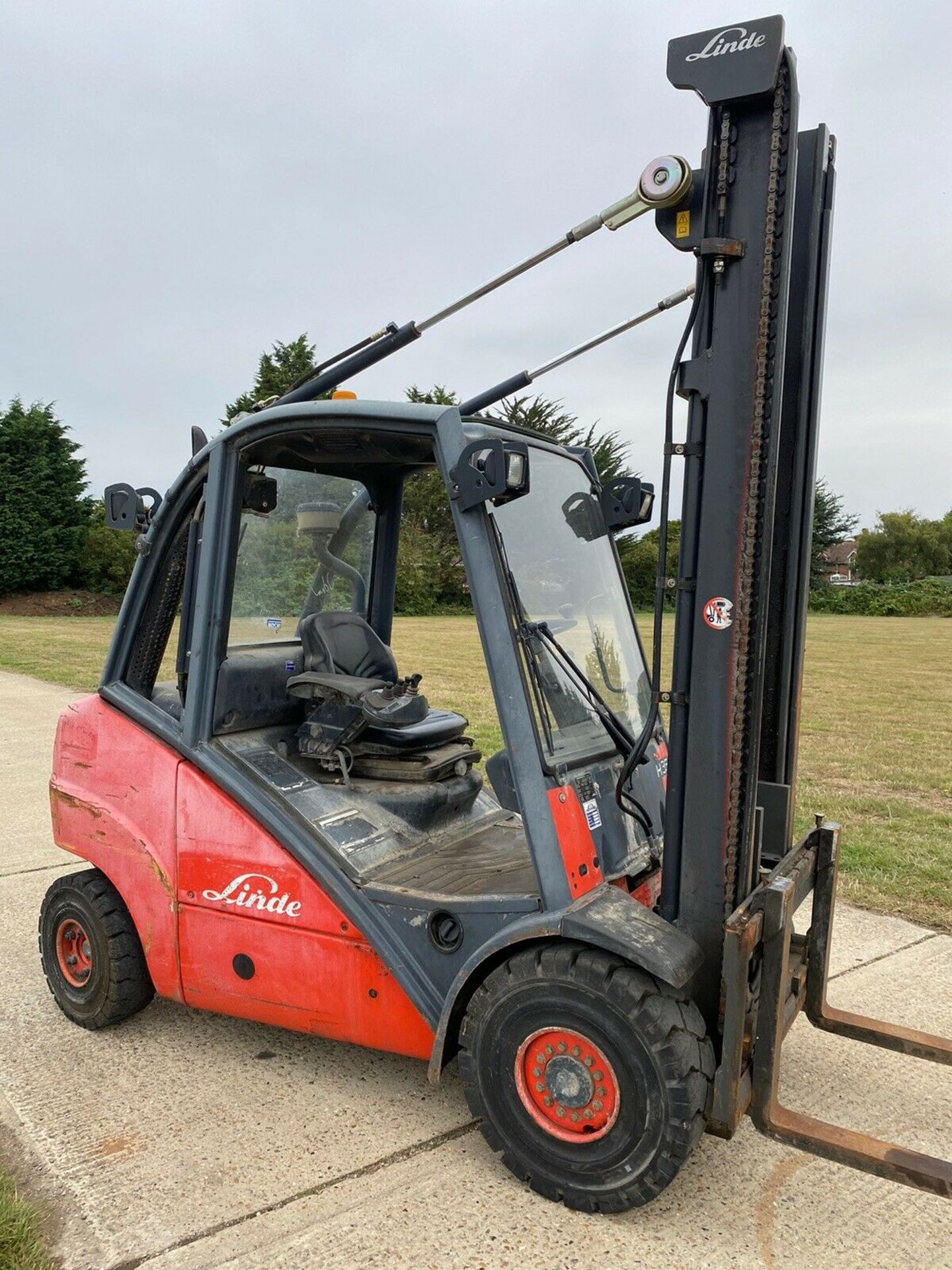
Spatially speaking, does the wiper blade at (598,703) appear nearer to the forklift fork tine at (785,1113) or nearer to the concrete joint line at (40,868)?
the forklift fork tine at (785,1113)

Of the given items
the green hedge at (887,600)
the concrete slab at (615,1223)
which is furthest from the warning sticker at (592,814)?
the green hedge at (887,600)

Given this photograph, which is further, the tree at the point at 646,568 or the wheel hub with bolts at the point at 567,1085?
the tree at the point at 646,568

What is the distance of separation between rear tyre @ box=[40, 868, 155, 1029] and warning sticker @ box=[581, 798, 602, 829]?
189 centimetres

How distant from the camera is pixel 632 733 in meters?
3.57

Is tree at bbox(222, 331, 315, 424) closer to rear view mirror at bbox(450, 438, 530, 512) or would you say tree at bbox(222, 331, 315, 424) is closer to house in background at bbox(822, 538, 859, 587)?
rear view mirror at bbox(450, 438, 530, 512)

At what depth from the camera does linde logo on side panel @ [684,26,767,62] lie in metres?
2.67

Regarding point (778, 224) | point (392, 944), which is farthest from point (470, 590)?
point (778, 224)

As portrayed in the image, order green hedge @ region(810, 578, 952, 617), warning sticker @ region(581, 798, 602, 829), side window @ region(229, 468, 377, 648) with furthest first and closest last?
green hedge @ region(810, 578, 952, 617)
side window @ region(229, 468, 377, 648)
warning sticker @ region(581, 798, 602, 829)

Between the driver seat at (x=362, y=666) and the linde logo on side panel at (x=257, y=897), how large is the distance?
692 mm

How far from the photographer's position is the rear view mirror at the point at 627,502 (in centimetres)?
362

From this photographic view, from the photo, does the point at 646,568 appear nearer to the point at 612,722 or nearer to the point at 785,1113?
the point at 612,722

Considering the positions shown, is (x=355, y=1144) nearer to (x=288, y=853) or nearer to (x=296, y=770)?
(x=288, y=853)

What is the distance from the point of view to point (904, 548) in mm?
69500

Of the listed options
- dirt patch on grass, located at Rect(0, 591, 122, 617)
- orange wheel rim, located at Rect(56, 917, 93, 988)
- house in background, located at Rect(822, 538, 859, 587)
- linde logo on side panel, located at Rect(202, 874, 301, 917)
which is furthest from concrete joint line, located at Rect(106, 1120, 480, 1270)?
house in background, located at Rect(822, 538, 859, 587)
